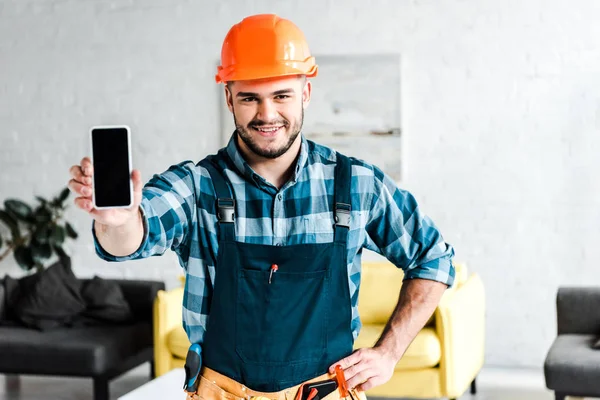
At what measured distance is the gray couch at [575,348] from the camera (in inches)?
143

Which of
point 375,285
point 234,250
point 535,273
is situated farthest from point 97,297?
point 234,250

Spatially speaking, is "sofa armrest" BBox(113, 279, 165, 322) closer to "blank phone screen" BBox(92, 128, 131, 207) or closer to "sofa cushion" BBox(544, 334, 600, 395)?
"sofa cushion" BBox(544, 334, 600, 395)

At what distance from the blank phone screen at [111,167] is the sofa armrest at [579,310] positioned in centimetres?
349

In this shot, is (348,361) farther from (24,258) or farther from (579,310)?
(24,258)

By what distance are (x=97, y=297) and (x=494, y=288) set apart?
227cm

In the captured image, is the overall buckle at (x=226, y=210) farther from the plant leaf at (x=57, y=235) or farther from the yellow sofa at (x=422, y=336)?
the plant leaf at (x=57, y=235)

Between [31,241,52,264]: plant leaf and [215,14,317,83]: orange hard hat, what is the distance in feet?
13.7

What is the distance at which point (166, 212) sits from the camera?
4.79ft

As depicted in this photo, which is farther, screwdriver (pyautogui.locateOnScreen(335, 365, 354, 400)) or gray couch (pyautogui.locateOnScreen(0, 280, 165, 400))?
gray couch (pyautogui.locateOnScreen(0, 280, 165, 400))

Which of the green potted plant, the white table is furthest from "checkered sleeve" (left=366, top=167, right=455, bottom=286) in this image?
the green potted plant

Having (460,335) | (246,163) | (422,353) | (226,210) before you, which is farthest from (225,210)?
(460,335)

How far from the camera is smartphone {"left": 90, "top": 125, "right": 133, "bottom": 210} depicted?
1.25 meters

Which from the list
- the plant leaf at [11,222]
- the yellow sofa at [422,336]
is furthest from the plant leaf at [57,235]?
the yellow sofa at [422,336]

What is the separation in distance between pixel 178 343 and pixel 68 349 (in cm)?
53
